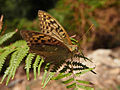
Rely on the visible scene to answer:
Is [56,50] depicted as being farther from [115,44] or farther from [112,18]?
[115,44]

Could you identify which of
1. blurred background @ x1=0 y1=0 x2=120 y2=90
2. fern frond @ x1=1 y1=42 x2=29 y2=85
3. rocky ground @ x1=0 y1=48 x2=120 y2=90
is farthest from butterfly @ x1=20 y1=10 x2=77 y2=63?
blurred background @ x1=0 y1=0 x2=120 y2=90

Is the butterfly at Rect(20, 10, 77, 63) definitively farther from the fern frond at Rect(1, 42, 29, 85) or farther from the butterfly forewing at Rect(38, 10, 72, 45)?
the fern frond at Rect(1, 42, 29, 85)

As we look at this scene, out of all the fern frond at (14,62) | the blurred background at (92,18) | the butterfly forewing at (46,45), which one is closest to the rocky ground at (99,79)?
the blurred background at (92,18)

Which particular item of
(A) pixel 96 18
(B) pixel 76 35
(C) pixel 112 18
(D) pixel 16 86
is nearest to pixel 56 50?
(B) pixel 76 35

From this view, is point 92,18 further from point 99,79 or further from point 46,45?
point 46,45

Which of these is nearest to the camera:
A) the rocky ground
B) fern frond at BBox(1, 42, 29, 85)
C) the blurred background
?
fern frond at BBox(1, 42, 29, 85)

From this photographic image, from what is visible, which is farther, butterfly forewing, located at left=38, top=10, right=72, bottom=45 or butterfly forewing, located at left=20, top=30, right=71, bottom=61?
butterfly forewing, located at left=38, top=10, right=72, bottom=45
